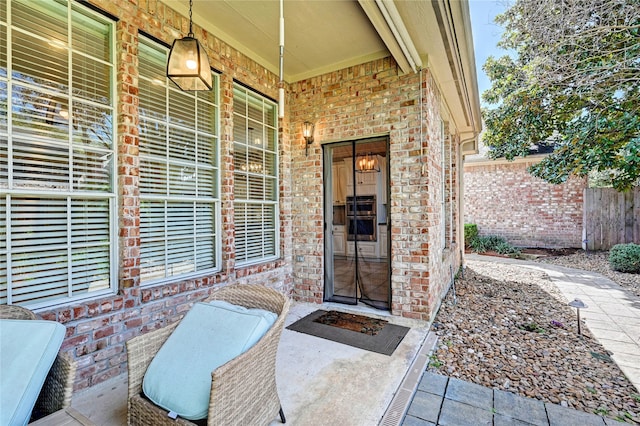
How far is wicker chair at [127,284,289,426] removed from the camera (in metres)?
1.41

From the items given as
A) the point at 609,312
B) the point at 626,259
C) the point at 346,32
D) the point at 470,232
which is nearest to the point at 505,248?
A: the point at 470,232

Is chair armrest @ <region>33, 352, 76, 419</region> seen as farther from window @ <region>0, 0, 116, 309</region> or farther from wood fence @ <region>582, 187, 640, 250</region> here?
wood fence @ <region>582, 187, 640, 250</region>


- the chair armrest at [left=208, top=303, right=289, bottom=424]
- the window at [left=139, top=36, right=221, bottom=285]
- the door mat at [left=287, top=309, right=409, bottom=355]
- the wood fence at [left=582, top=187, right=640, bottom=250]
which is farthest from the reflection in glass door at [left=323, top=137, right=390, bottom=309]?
the wood fence at [left=582, top=187, right=640, bottom=250]

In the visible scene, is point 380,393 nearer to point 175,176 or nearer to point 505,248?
point 175,176

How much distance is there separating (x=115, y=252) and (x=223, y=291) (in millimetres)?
1127

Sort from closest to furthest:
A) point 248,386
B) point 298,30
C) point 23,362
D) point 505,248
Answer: point 23,362 < point 248,386 < point 298,30 < point 505,248

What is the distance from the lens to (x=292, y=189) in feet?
15.0

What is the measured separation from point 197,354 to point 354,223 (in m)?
3.15

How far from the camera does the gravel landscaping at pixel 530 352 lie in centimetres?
230

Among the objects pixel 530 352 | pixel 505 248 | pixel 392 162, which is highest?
pixel 392 162

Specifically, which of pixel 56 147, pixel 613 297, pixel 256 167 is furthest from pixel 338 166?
pixel 613 297

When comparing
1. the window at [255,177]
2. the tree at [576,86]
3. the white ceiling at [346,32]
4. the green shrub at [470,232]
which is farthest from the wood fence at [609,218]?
the window at [255,177]

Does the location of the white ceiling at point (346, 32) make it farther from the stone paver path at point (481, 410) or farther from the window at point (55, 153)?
the stone paver path at point (481, 410)

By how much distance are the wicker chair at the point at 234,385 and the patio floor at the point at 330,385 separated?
0.34 metres
